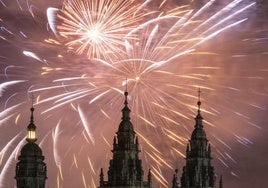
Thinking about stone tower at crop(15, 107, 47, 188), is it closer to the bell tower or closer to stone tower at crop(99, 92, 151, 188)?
stone tower at crop(99, 92, 151, 188)

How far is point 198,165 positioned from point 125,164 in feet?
47.6

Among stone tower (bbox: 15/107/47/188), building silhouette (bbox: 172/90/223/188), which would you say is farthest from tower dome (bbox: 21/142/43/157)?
building silhouette (bbox: 172/90/223/188)

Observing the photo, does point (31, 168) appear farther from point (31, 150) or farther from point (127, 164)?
point (127, 164)

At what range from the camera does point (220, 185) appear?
6969 inches

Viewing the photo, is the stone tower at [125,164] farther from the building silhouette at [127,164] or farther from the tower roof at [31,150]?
the tower roof at [31,150]

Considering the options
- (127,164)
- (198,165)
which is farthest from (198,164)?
(127,164)

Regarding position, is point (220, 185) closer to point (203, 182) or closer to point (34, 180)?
point (203, 182)

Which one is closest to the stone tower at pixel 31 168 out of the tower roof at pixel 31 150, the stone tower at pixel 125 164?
the tower roof at pixel 31 150

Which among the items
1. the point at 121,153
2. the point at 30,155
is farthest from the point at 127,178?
the point at 30,155

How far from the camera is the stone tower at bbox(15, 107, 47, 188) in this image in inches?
6388

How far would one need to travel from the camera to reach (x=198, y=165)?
175 meters

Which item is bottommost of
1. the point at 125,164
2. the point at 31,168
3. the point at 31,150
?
the point at 31,168

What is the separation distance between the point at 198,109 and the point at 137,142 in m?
14.4

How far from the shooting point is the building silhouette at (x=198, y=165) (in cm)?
17438
